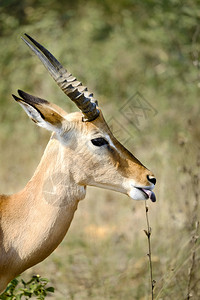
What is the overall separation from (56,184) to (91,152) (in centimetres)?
38

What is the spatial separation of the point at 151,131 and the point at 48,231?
5812 millimetres

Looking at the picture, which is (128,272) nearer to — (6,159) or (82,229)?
(82,229)

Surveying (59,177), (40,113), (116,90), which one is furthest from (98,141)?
(116,90)

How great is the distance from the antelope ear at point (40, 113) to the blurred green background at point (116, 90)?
2.98m

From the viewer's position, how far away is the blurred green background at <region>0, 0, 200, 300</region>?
286 inches

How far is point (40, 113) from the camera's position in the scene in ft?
12.5

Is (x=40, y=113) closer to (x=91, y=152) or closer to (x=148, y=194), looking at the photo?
(x=91, y=152)

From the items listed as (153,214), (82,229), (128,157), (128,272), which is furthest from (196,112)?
(128,157)

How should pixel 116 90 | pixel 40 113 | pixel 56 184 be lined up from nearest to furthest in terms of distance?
pixel 40 113, pixel 56 184, pixel 116 90

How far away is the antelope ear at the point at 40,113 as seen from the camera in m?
3.83

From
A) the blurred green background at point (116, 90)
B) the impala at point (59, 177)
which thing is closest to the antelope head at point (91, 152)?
the impala at point (59, 177)

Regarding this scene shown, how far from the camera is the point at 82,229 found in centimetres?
740

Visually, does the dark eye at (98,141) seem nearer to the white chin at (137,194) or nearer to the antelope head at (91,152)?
the antelope head at (91,152)

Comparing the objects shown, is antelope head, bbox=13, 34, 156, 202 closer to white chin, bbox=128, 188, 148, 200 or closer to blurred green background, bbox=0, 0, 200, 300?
white chin, bbox=128, 188, 148, 200
